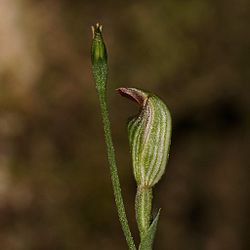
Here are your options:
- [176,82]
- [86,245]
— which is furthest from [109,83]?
[86,245]

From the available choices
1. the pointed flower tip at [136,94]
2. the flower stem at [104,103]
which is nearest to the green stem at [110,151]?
the flower stem at [104,103]

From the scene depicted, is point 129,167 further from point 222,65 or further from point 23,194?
point 222,65

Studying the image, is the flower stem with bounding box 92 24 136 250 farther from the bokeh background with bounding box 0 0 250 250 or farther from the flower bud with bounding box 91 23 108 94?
the bokeh background with bounding box 0 0 250 250

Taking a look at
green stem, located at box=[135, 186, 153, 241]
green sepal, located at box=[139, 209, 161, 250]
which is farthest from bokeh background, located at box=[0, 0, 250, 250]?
green sepal, located at box=[139, 209, 161, 250]

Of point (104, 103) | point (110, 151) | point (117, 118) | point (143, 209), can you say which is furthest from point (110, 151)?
point (117, 118)

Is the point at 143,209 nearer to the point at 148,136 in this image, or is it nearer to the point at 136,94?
the point at 148,136

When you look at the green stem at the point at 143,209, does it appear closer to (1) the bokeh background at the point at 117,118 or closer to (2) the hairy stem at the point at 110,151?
(2) the hairy stem at the point at 110,151
